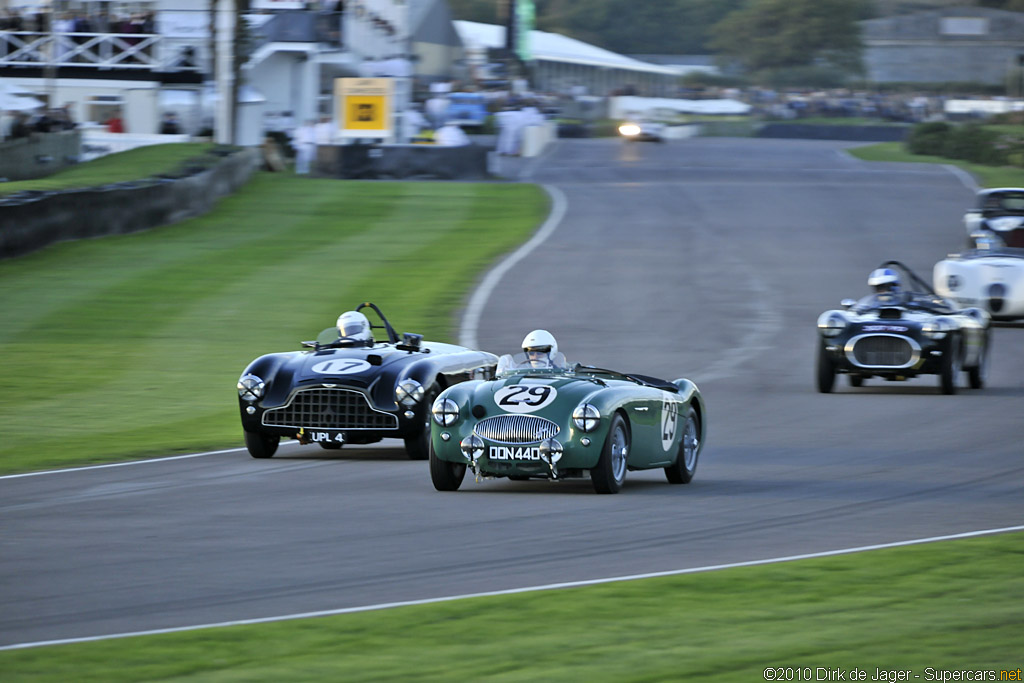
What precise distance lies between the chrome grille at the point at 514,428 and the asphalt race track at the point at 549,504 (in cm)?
39

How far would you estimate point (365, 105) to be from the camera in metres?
40.8

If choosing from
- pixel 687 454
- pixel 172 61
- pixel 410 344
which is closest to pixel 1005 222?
pixel 410 344

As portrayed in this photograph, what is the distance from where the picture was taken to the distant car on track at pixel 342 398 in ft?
40.3

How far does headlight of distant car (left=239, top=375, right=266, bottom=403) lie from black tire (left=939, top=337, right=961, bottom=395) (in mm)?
7438

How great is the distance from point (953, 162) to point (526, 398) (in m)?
42.7

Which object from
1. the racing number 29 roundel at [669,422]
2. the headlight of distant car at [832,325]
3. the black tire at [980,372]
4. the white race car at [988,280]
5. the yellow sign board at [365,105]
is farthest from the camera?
the yellow sign board at [365,105]

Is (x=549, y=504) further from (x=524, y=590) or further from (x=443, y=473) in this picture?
(x=524, y=590)

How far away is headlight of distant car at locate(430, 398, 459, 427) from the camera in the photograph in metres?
10.4

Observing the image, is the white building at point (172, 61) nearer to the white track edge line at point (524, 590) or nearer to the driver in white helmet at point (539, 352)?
the driver in white helmet at point (539, 352)

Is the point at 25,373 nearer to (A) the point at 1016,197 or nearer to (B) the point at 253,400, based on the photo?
(B) the point at 253,400

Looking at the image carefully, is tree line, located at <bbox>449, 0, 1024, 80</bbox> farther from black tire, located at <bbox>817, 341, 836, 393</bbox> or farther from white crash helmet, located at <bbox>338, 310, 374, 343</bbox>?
white crash helmet, located at <bbox>338, 310, 374, 343</bbox>

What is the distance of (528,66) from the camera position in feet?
314

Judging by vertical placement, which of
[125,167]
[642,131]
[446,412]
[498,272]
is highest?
[446,412]

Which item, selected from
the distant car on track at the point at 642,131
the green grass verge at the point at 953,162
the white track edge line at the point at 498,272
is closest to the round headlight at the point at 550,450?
the white track edge line at the point at 498,272
